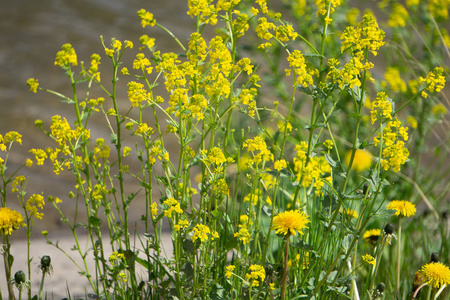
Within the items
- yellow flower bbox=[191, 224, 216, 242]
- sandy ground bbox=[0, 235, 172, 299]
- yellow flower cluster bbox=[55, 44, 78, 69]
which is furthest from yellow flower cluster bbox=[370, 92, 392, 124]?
sandy ground bbox=[0, 235, 172, 299]

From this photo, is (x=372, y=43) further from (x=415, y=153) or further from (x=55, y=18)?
(x=55, y=18)

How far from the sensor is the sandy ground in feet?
8.44

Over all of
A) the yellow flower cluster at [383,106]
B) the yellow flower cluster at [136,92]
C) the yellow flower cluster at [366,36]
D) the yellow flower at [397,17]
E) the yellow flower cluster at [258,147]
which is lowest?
the yellow flower cluster at [258,147]

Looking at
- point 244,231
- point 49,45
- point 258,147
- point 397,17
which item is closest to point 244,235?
point 244,231

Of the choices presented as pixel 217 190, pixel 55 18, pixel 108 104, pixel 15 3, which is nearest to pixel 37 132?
pixel 108 104

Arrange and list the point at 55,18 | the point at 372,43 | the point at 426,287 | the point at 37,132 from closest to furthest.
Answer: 1. the point at 372,43
2. the point at 426,287
3. the point at 37,132
4. the point at 55,18

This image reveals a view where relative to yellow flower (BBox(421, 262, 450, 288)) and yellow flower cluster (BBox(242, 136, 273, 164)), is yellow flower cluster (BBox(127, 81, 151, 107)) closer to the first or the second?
yellow flower cluster (BBox(242, 136, 273, 164))

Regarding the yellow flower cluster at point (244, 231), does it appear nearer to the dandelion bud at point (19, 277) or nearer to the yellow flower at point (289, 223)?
the yellow flower at point (289, 223)

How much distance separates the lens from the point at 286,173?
5.73ft

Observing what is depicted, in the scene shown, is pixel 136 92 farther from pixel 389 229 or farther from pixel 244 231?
pixel 389 229

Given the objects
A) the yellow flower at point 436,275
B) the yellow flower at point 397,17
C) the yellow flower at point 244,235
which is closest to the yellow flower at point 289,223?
the yellow flower at point 244,235

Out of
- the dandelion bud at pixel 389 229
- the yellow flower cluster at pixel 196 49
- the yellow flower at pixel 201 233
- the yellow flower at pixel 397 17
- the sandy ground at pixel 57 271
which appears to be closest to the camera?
the yellow flower at pixel 201 233

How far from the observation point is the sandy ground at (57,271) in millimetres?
2572

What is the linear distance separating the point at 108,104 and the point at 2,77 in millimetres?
901
